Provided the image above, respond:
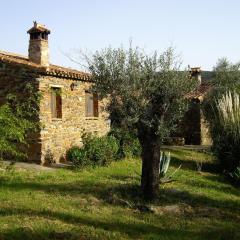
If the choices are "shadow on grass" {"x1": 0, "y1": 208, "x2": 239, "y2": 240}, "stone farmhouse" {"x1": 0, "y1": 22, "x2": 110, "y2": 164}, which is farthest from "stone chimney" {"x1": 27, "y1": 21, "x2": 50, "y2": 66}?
"shadow on grass" {"x1": 0, "y1": 208, "x2": 239, "y2": 240}

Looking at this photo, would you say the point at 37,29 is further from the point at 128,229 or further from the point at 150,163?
the point at 128,229

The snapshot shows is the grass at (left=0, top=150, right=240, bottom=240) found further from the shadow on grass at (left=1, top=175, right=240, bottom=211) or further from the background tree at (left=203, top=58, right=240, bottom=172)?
the background tree at (left=203, top=58, right=240, bottom=172)

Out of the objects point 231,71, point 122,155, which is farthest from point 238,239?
point 231,71

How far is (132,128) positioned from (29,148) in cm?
681

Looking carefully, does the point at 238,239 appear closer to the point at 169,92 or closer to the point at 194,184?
Result: the point at 169,92

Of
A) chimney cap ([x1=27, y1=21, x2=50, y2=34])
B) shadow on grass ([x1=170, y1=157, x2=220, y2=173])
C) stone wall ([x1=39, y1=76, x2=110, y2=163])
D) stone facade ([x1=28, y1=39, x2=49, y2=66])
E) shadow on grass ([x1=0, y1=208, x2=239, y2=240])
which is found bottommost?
shadow on grass ([x1=0, y1=208, x2=239, y2=240])

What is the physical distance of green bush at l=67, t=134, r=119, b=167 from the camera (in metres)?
16.3

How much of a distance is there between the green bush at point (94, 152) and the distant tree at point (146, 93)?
5233mm

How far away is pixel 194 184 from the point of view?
1492cm

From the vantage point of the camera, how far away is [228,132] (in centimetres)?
1706

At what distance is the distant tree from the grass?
1156mm

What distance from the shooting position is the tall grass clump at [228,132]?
1662 cm

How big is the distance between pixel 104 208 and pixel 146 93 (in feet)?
9.38

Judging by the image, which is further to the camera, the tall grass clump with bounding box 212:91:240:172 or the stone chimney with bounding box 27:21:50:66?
the stone chimney with bounding box 27:21:50:66
